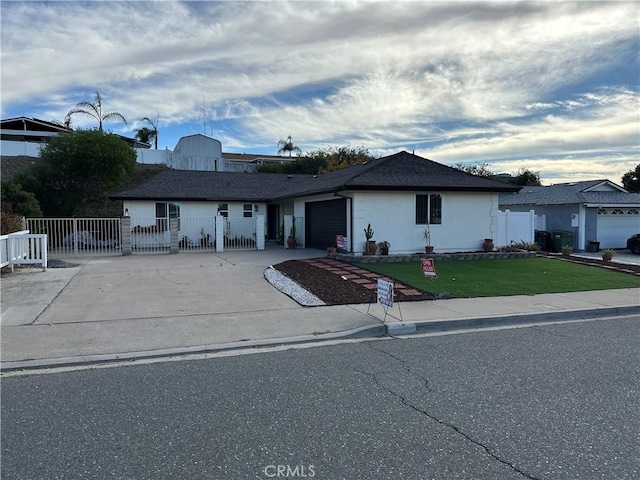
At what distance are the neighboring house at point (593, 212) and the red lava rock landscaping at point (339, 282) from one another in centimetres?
1567

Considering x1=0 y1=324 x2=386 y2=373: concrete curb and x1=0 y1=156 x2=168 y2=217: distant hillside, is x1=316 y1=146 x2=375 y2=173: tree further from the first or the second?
x1=0 y1=324 x2=386 y2=373: concrete curb

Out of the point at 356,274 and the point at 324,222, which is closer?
the point at 356,274

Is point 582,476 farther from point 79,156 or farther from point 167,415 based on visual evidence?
point 79,156

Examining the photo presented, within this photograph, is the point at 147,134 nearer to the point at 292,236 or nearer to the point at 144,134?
the point at 144,134

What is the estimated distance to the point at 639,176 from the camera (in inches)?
2157

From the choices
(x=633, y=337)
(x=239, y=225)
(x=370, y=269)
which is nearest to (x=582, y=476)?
(x=633, y=337)

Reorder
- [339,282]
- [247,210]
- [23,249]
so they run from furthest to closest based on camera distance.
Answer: [247,210] → [23,249] → [339,282]

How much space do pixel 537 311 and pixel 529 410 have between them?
506cm

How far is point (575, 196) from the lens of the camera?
2488 centimetres

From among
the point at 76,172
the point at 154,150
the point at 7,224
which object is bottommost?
the point at 7,224

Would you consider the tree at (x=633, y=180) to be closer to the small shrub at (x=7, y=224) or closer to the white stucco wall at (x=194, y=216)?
the white stucco wall at (x=194, y=216)

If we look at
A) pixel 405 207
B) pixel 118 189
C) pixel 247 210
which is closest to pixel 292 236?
pixel 247 210
